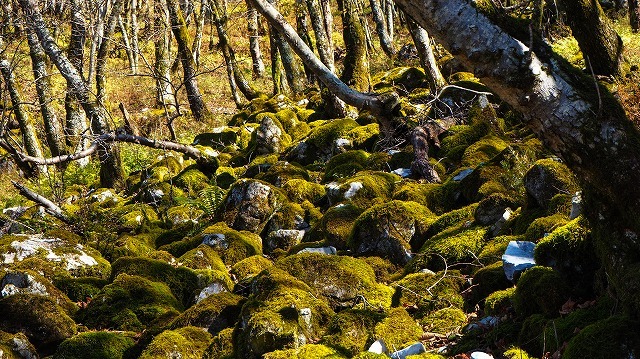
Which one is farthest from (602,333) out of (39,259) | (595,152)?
(39,259)

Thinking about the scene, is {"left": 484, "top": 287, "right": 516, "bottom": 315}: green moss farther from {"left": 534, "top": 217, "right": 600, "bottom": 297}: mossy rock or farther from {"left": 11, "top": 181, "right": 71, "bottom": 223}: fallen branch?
{"left": 11, "top": 181, "right": 71, "bottom": 223}: fallen branch

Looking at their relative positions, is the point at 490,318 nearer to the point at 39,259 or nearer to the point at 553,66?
the point at 553,66

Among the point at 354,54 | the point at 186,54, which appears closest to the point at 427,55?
the point at 354,54

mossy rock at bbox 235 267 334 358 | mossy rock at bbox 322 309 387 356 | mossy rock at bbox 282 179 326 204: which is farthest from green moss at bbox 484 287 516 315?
mossy rock at bbox 282 179 326 204

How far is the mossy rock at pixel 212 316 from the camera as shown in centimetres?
530

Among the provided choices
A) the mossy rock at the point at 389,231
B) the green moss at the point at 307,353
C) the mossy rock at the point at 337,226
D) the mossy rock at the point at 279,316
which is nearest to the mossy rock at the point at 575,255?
the green moss at the point at 307,353

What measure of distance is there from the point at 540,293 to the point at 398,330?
1008 millimetres

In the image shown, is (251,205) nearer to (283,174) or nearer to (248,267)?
(283,174)

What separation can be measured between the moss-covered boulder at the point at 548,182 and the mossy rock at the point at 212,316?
8.75ft

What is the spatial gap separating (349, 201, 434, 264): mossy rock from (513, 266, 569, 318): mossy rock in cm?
214

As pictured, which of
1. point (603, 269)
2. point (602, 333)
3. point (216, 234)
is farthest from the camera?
point (216, 234)

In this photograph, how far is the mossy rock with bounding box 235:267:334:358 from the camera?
4463mm

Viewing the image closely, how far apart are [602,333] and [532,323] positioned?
0.70 m

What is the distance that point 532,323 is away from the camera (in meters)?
4.02
